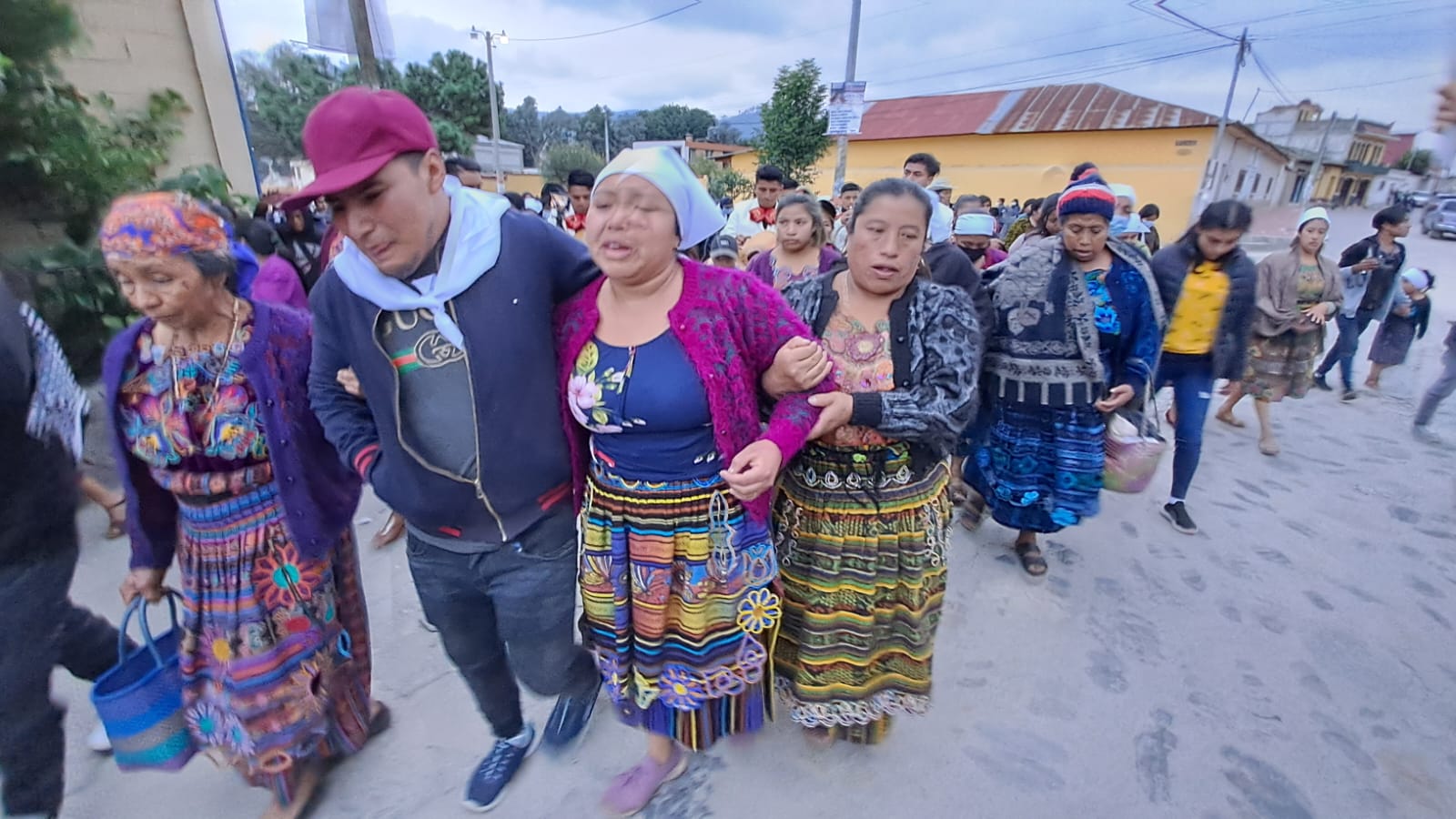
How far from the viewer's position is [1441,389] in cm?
489

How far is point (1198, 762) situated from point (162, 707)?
3.10 metres

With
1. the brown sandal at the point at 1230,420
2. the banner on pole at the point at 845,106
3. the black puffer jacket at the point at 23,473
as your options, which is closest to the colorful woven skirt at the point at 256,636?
the black puffer jacket at the point at 23,473

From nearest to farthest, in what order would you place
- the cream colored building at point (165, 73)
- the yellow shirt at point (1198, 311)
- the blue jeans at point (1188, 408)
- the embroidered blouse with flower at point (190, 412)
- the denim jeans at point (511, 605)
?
the embroidered blouse with flower at point (190, 412), the denim jeans at point (511, 605), the yellow shirt at point (1198, 311), the blue jeans at point (1188, 408), the cream colored building at point (165, 73)

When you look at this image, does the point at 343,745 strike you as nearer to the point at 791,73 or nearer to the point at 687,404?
the point at 687,404

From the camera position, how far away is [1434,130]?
172 cm

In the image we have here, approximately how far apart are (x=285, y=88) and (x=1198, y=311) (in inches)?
1538

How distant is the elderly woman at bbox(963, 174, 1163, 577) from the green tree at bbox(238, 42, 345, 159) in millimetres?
33456

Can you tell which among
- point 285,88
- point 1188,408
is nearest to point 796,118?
point 1188,408

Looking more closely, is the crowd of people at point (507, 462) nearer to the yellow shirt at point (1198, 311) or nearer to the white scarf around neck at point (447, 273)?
the white scarf around neck at point (447, 273)

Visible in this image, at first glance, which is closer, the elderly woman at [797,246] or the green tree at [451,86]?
the elderly woman at [797,246]

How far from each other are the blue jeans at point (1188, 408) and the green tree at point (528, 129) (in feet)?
159

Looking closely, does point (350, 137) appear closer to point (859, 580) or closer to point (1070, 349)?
point (859, 580)

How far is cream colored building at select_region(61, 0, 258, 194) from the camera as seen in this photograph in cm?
436

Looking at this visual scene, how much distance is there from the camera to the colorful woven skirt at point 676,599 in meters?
1.68
